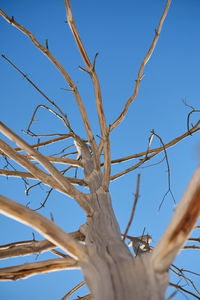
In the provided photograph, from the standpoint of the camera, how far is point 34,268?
1.98ft

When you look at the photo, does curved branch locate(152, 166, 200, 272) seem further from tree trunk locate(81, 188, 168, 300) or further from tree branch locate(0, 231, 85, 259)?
tree branch locate(0, 231, 85, 259)

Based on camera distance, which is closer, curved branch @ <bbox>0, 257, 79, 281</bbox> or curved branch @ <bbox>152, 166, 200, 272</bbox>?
curved branch @ <bbox>152, 166, 200, 272</bbox>

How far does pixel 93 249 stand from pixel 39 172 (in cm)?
30

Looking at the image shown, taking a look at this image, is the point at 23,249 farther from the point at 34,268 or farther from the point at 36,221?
the point at 36,221

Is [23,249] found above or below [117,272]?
above

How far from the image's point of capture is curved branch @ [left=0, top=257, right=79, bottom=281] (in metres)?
0.60

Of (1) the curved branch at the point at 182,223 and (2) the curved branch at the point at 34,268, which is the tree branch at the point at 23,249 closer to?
(2) the curved branch at the point at 34,268

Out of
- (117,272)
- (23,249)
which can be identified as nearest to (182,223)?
(117,272)

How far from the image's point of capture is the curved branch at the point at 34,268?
0.60 meters

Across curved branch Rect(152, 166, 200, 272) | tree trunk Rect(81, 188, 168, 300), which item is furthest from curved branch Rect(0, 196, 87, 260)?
curved branch Rect(152, 166, 200, 272)

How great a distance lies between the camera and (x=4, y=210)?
0.51m

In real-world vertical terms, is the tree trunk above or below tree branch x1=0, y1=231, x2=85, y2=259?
below

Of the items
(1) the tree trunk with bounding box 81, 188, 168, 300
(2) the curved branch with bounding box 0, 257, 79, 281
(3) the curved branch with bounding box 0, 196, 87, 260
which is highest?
(3) the curved branch with bounding box 0, 196, 87, 260

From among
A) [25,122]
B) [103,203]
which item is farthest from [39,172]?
[25,122]
